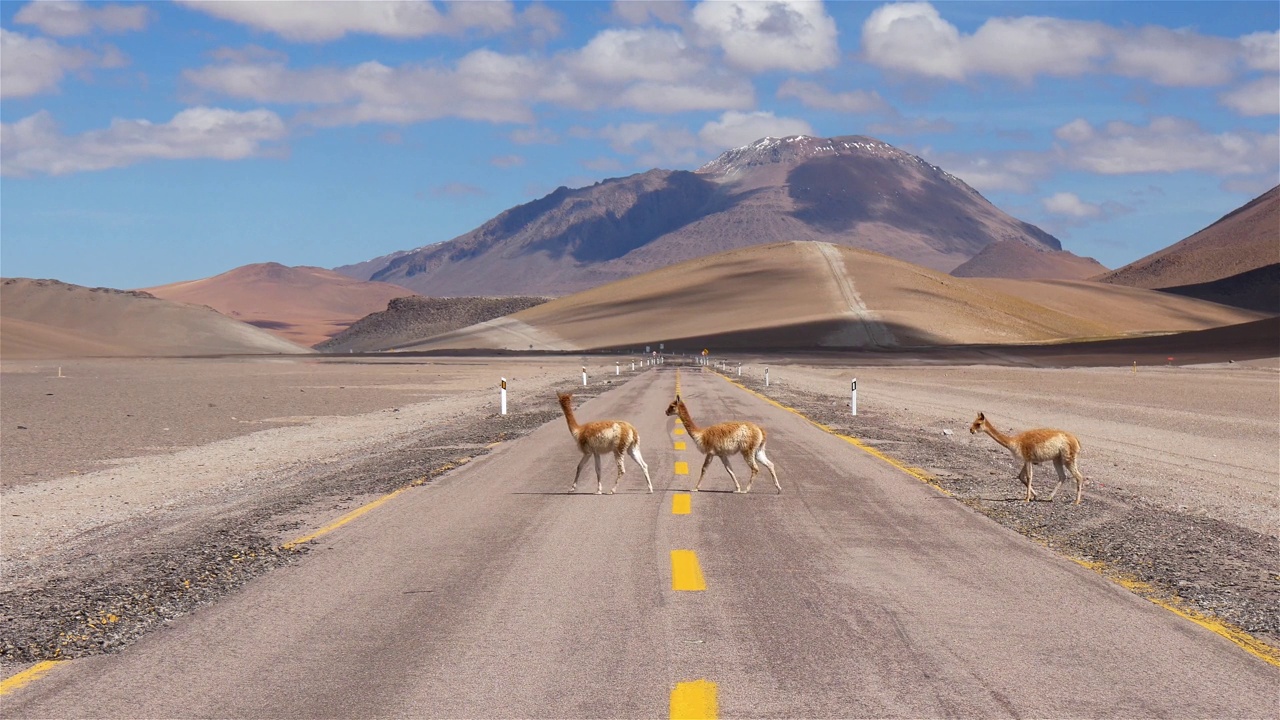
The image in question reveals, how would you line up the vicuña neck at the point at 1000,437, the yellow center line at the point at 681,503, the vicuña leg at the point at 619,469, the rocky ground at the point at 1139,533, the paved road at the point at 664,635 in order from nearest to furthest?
the paved road at the point at 664,635 < the rocky ground at the point at 1139,533 < the yellow center line at the point at 681,503 < the vicuña neck at the point at 1000,437 < the vicuña leg at the point at 619,469

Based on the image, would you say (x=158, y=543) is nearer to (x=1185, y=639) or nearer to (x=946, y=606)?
(x=946, y=606)

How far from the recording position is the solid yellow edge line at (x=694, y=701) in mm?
6723

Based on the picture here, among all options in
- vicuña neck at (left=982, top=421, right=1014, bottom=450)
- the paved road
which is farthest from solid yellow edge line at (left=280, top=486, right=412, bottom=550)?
vicuña neck at (left=982, top=421, right=1014, bottom=450)

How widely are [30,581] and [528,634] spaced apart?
5470mm

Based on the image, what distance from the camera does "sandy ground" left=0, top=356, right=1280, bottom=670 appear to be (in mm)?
10375

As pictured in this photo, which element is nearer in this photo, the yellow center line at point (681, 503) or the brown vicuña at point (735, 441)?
the yellow center line at point (681, 503)

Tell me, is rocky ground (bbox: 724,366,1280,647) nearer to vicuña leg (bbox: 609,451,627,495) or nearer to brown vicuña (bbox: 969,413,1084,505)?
brown vicuña (bbox: 969,413,1084,505)

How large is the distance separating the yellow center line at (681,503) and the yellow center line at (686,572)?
107 inches

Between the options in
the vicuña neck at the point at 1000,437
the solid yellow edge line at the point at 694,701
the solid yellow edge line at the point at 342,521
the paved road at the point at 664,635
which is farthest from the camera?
the vicuña neck at the point at 1000,437

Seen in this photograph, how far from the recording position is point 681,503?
15141 mm

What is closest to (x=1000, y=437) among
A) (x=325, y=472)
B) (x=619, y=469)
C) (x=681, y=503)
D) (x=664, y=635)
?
(x=681, y=503)

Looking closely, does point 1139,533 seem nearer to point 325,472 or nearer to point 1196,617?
point 1196,617

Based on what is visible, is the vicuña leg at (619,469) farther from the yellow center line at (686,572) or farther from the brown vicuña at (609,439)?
the yellow center line at (686,572)

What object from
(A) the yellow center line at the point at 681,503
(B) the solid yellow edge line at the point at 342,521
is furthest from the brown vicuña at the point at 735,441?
(B) the solid yellow edge line at the point at 342,521
